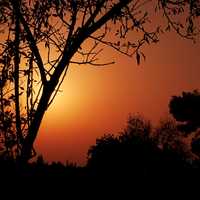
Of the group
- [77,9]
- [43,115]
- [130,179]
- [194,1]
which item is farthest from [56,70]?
[130,179]

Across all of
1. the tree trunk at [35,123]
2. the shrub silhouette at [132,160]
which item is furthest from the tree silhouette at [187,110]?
the tree trunk at [35,123]

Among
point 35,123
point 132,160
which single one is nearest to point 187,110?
point 132,160

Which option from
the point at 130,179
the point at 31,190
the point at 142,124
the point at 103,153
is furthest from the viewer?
the point at 142,124

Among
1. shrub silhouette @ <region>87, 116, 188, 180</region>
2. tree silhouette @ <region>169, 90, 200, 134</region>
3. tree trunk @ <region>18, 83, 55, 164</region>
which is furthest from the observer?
tree silhouette @ <region>169, 90, 200, 134</region>

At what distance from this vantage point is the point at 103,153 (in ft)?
107

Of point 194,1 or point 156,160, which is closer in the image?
point 194,1

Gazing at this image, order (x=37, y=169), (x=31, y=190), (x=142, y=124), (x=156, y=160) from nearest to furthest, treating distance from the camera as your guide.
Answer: (x=31, y=190) → (x=37, y=169) → (x=156, y=160) → (x=142, y=124)

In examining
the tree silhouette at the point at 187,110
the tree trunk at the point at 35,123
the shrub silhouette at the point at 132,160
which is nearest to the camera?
the tree trunk at the point at 35,123

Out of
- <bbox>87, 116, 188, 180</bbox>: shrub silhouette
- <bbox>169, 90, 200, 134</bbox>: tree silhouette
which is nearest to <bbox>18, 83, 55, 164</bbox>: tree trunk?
<bbox>87, 116, 188, 180</bbox>: shrub silhouette

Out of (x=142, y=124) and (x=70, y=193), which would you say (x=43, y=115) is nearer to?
(x=70, y=193)

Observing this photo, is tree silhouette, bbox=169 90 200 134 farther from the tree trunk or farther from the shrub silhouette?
the tree trunk

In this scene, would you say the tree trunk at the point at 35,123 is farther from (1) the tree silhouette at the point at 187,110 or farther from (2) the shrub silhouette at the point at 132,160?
(1) the tree silhouette at the point at 187,110

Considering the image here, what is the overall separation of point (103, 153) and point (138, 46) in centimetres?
1952

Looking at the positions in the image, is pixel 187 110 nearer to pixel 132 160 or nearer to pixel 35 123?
pixel 132 160
